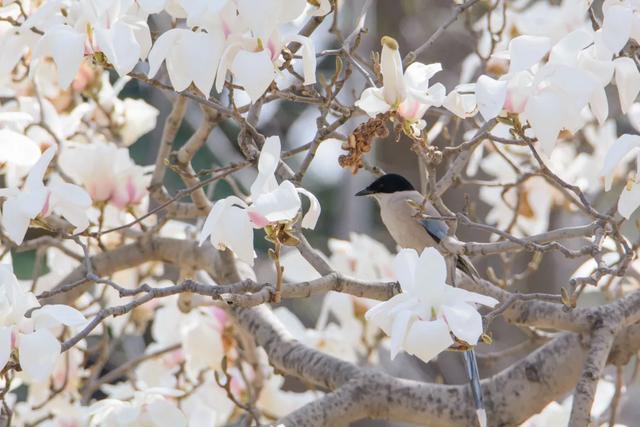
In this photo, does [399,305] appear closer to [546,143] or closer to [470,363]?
[546,143]

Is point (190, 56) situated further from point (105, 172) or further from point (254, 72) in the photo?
point (105, 172)

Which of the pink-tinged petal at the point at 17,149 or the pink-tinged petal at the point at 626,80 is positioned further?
the pink-tinged petal at the point at 17,149

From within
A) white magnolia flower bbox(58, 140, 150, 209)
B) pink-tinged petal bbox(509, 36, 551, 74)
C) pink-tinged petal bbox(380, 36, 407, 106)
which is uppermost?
white magnolia flower bbox(58, 140, 150, 209)

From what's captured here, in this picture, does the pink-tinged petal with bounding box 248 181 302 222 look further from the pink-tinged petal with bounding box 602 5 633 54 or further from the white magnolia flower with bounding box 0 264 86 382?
the pink-tinged petal with bounding box 602 5 633 54

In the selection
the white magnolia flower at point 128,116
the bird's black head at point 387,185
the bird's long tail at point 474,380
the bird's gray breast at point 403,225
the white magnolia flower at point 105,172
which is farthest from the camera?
the bird's black head at point 387,185

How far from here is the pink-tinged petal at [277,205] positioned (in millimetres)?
1162

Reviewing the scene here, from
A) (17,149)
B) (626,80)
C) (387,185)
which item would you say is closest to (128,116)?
(387,185)

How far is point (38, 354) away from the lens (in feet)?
3.88

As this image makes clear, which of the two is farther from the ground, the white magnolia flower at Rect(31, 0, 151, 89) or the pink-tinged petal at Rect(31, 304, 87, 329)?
the white magnolia flower at Rect(31, 0, 151, 89)

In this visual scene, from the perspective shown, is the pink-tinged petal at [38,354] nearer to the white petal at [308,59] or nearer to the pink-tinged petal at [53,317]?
the pink-tinged petal at [53,317]

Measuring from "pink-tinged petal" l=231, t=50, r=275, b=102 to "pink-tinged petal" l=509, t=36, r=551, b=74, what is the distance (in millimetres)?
251

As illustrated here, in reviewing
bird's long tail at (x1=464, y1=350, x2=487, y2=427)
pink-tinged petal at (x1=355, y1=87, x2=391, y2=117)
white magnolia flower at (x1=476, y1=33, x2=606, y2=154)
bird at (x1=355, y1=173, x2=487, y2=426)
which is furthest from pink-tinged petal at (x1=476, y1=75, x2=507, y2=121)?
bird at (x1=355, y1=173, x2=487, y2=426)

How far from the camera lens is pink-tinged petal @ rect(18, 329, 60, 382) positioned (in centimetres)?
117

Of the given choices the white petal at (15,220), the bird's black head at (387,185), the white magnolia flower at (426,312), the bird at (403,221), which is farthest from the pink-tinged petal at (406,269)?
the bird's black head at (387,185)
